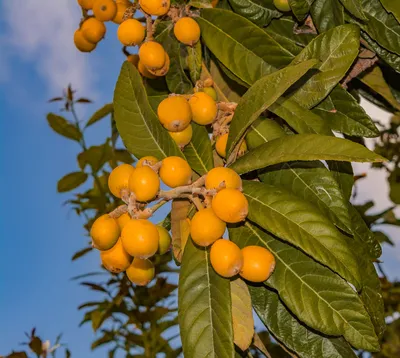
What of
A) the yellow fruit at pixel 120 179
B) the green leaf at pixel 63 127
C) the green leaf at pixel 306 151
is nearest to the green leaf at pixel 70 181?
the green leaf at pixel 63 127

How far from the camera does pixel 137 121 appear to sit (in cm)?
130

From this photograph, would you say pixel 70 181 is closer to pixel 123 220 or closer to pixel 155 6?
pixel 155 6

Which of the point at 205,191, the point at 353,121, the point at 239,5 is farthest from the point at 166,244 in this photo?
the point at 239,5

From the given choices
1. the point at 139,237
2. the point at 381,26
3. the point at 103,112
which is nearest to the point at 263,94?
the point at 139,237

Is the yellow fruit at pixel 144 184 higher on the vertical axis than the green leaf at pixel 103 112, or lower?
lower

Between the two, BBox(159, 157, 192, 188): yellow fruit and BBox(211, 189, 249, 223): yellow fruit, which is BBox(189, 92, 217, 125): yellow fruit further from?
BBox(211, 189, 249, 223): yellow fruit

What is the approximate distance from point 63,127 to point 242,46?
1709 mm

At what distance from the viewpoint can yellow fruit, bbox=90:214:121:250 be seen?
109 cm

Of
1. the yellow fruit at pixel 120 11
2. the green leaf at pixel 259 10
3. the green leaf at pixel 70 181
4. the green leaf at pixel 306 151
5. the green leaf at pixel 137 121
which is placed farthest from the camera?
the green leaf at pixel 70 181

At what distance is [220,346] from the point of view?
1.07 metres

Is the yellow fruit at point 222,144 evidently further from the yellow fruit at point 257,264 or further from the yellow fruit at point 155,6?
the yellow fruit at point 155,6

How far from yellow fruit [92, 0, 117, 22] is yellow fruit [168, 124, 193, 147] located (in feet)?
1.66

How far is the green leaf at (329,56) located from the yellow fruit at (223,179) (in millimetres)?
322

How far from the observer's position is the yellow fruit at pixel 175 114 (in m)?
1.28
